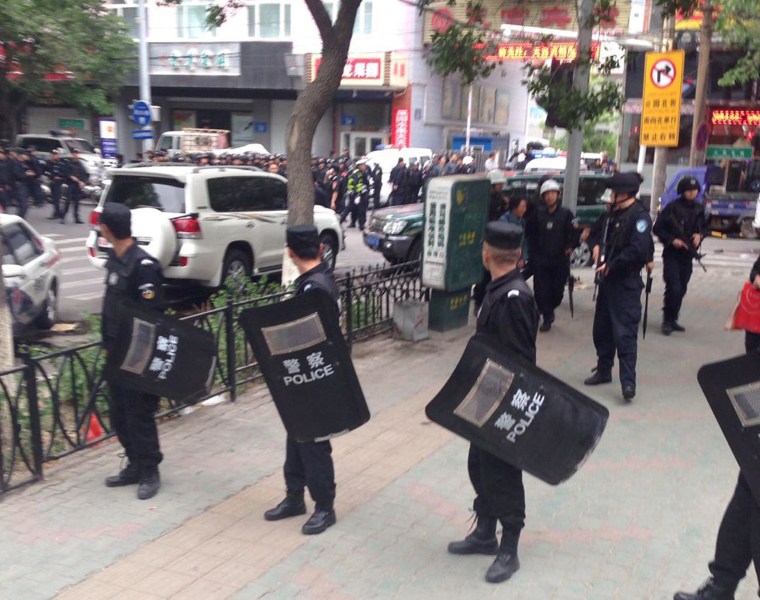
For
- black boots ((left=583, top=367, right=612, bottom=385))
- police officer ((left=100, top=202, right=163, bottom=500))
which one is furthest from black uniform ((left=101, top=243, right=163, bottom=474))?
black boots ((left=583, top=367, right=612, bottom=385))

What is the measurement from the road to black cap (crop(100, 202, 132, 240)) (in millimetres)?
6188

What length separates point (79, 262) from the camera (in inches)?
590

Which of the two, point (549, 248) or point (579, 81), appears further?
point (579, 81)

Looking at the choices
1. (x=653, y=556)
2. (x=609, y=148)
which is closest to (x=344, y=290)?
(x=653, y=556)

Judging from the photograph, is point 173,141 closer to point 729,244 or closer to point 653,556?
point 729,244

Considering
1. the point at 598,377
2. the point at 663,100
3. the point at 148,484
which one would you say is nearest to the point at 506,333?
the point at 148,484

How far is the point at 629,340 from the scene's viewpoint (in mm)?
6742

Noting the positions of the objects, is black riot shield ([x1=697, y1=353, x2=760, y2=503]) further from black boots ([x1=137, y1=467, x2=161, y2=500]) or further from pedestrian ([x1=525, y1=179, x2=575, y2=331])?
pedestrian ([x1=525, y1=179, x2=575, y2=331])

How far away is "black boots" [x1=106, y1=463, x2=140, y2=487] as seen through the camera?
5152 millimetres

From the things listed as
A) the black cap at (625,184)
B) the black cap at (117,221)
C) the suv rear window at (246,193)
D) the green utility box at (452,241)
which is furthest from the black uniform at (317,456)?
the suv rear window at (246,193)

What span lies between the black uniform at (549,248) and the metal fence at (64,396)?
306 cm

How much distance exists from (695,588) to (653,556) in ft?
1.04

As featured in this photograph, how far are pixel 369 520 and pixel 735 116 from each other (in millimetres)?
24063

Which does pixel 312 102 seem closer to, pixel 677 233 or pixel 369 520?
pixel 677 233
